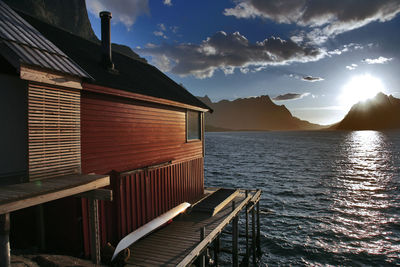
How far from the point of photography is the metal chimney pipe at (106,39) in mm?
11086

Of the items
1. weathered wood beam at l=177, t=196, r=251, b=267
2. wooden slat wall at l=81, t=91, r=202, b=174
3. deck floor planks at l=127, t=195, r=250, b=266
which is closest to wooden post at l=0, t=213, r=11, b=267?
wooden slat wall at l=81, t=91, r=202, b=174

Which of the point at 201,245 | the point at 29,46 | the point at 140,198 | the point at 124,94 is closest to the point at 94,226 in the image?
the point at 140,198

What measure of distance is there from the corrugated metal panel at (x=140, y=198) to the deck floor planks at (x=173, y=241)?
2.68ft

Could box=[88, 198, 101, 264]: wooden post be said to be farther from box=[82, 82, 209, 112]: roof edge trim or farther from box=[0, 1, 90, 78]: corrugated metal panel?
box=[0, 1, 90, 78]: corrugated metal panel

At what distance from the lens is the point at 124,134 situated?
32.9 feet

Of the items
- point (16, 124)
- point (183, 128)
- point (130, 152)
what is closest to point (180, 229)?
point (130, 152)

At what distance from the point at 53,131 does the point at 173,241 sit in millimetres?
5993

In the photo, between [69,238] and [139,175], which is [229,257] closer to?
[139,175]

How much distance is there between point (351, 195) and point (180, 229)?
26.8 meters

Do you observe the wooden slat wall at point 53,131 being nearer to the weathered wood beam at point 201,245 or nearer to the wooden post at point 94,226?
the wooden post at point 94,226

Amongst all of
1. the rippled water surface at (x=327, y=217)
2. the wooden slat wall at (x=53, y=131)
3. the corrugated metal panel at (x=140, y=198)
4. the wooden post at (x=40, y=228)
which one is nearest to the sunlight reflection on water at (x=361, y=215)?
the rippled water surface at (x=327, y=217)

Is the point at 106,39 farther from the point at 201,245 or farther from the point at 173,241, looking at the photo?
the point at 201,245

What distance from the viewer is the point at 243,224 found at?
21.9 meters

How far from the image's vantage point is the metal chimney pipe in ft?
36.4
